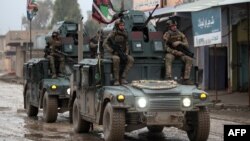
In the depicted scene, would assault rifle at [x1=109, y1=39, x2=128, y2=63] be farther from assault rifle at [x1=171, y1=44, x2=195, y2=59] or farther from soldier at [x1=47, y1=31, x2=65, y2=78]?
soldier at [x1=47, y1=31, x2=65, y2=78]

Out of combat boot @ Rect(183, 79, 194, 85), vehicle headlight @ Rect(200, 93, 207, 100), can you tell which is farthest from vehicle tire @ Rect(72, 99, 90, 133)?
vehicle headlight @ Rect(200, 93, 207, 100)

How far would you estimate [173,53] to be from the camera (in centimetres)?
1229

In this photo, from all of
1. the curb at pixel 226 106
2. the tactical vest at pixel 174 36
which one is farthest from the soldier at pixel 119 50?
the curb at pixel 226 106

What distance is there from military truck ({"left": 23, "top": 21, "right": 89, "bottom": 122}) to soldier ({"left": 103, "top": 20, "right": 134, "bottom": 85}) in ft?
14.5

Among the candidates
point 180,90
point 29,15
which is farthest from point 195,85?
point 29,15

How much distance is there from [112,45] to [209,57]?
54.7ft

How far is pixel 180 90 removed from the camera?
10953 mm

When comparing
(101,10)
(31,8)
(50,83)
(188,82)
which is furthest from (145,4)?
(188,82)

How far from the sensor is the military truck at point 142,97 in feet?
34.7

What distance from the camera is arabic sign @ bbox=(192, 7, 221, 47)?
20.4 m

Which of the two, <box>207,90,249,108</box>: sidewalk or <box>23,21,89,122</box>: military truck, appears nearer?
<box>23,21,89,122</box>: military truck

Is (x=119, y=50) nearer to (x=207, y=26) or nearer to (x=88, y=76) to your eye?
(x=88, y=76)

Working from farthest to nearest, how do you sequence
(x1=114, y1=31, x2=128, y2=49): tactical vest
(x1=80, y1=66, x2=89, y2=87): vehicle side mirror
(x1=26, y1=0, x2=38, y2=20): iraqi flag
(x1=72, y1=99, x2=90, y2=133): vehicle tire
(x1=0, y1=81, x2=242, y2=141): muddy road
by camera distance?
(x1=26, y1=0, x2=38, y2=20): iraqi flag, (x1=72, y1=99, x2=90, y2=133): vehicle tire, (x1=0, y1=81, x2=242, y2=141): muddy road, (x1=80, y1=66, x2=89, y2=87): vehicle side mirror, (x1=114, y1=31, x2=128, y2=49): tactical vest

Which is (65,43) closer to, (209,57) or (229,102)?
(229,102)
